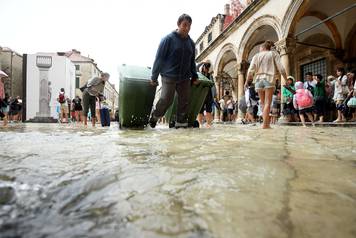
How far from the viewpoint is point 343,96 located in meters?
7.35

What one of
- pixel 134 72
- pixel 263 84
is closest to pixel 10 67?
pixel 134 72

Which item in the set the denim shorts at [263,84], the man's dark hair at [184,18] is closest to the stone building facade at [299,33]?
the denim shorts at [263,84]

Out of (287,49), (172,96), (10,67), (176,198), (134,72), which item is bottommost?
(176,198)

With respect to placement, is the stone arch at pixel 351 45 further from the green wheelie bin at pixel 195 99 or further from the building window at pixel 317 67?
the green wheelie bin at pixel 195 99

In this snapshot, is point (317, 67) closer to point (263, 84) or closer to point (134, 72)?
point (263, 84)

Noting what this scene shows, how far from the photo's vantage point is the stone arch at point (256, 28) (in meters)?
10.7

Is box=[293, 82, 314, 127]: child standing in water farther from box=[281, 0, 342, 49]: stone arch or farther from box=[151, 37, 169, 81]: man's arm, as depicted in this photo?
box=[281, 0, 342, 49]: stone arch

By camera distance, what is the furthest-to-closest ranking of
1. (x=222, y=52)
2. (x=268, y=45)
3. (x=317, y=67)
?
(x=222, y=52), (x=317, y=67), (x=268, y=45)

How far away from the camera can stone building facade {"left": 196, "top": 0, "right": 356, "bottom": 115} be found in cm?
1012

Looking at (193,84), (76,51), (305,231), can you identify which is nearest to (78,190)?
(305,231)

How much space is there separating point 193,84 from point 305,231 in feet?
13.6

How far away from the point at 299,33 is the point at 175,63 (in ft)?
23.7

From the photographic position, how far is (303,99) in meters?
6.33

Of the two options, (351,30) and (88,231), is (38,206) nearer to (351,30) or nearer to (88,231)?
(88,231)
